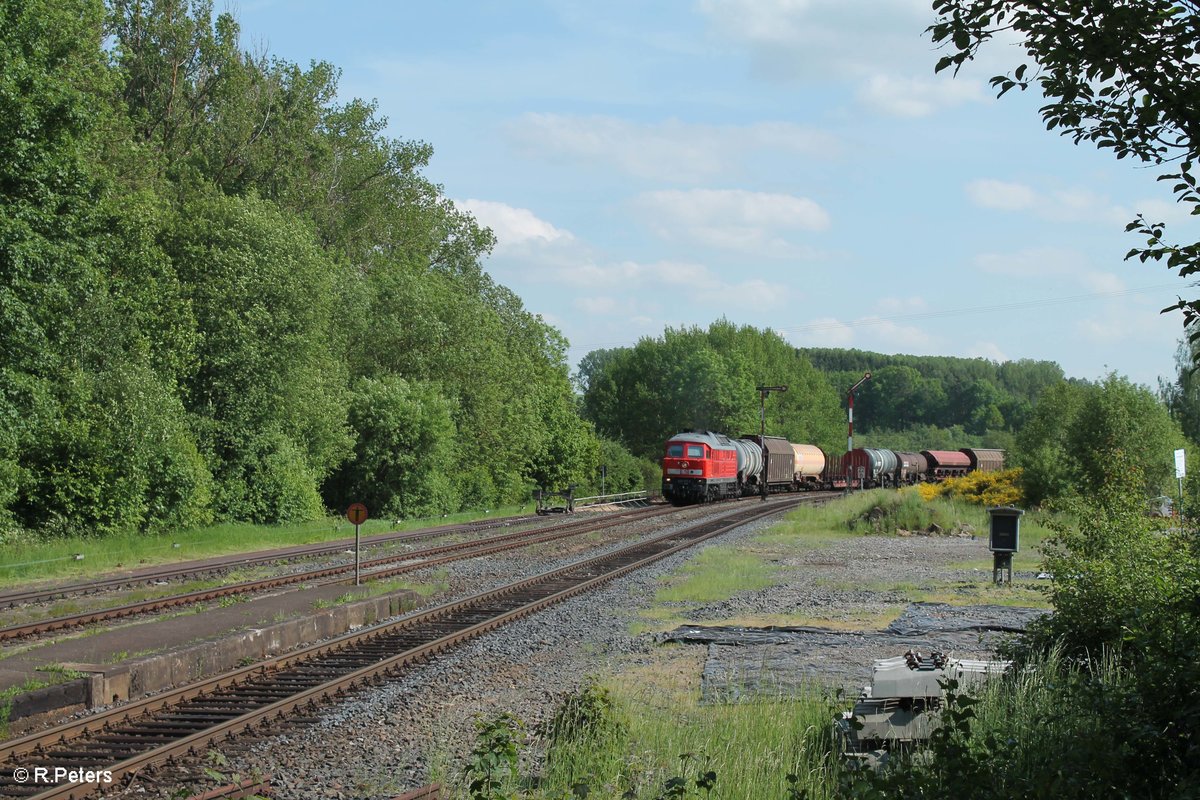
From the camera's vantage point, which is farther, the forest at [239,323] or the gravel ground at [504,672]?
the forest at [239,323]

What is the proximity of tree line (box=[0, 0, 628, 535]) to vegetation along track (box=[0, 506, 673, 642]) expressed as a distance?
710cm

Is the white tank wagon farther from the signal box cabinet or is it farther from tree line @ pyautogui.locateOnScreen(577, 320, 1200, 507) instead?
the signal box cabinet

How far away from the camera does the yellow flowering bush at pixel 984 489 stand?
41438mm

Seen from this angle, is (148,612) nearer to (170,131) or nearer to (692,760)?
(692,760)

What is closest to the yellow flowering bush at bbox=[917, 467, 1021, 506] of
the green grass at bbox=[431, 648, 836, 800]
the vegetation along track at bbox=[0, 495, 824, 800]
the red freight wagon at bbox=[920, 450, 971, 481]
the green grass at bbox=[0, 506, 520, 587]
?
the green grass at bbox=[0, 506, 520, 587]

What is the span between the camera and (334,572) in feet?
67.2

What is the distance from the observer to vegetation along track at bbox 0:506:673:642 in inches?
541

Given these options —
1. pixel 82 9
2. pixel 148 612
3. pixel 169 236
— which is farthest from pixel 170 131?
pixel 148 612

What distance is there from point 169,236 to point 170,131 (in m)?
10.1

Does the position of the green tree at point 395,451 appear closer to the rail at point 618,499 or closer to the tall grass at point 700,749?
the rail at point 618,499

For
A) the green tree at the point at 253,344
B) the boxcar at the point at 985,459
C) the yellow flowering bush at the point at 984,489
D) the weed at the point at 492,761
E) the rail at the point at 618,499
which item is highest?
the green tree at the point at 253,344

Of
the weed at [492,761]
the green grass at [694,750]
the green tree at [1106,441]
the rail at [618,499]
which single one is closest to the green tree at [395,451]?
the rail at [618,499]

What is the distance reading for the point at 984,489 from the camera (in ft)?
145

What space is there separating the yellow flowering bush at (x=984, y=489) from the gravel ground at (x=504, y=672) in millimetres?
20753
